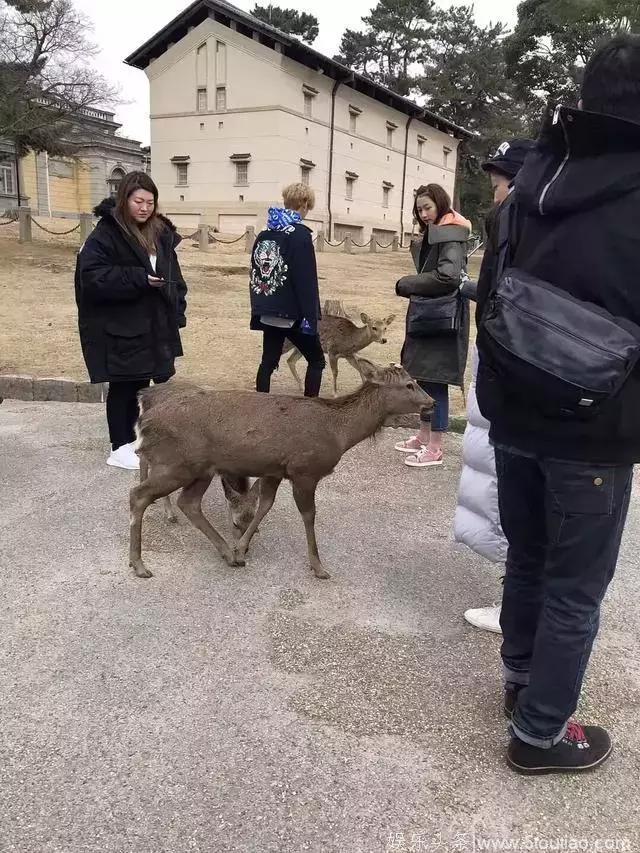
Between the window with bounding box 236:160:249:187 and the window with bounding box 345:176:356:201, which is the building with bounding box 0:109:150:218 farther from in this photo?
the window with bounding box 345:176:356:201

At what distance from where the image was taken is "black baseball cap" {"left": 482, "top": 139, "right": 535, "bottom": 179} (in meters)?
2.95

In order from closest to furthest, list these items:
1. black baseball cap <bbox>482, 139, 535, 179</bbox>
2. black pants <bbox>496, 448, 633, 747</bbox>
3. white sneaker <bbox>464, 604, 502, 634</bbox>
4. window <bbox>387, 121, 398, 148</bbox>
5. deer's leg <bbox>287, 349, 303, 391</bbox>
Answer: black pants <bbox>496, 448, 633, 747</bbox> → black baseball cap <bbox>482, 139, 535, 179</bbox> → white sneaker <bbox>464, 604, 502, 634</bbox> → deer's leg <bbox>287, 349, 303, 391</bbox> → window <bbox>387, 121, 398, 148</bbox>

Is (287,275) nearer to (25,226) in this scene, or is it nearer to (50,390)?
(50,390)

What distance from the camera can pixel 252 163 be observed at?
36.3m

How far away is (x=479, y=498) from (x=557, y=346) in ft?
5.37

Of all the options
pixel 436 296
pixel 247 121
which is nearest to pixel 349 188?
pixel 247 121

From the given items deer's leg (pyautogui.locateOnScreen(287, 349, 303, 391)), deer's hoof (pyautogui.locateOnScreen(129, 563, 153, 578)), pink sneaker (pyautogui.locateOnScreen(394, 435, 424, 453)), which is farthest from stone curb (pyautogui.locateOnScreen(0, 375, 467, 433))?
deer's hoof (pyautogui.locateOnScreen(129, 563, 153, 578))

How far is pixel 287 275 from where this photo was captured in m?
5.56

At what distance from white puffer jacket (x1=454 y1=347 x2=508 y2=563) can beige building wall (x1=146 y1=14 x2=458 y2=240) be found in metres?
34.5

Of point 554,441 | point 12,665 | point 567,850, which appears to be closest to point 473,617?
point 567,850

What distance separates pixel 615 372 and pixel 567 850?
1367 millimetres

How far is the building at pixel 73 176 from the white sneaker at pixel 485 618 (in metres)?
46.6

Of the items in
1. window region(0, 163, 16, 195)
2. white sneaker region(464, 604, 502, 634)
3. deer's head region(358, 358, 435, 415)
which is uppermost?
window region(0, 163, 16, 195)

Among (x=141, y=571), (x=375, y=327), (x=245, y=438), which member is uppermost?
(x=245, y=438)
